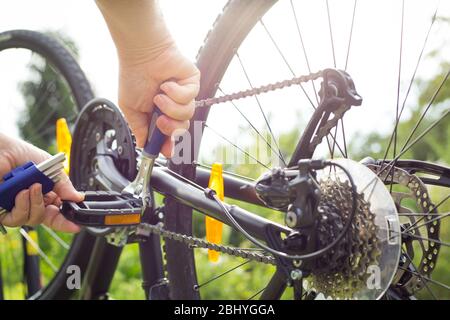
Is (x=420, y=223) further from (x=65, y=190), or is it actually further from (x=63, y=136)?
(x=63, y=136)

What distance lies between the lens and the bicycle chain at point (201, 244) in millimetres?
1374

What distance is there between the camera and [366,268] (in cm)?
123

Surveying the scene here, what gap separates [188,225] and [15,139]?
47 cm

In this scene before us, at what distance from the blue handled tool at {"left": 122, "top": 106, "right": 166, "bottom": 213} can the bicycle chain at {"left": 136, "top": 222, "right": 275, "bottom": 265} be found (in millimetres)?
81

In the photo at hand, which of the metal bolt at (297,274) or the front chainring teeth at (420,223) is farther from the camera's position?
the front chainring teeth at (420,223)

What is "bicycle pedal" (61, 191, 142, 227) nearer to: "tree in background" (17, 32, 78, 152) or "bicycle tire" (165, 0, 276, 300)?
"bicycle tire" (165, 0, 276, 300)

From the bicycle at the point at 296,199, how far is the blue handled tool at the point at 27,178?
0.89ft

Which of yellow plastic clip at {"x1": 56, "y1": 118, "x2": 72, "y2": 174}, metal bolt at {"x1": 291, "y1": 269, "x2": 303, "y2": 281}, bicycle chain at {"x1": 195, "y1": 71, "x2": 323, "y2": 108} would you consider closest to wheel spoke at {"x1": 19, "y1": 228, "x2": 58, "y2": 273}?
yellow plastic clip at {"x1": 56, "y1": 118, "x2": 72, "y2": 174}

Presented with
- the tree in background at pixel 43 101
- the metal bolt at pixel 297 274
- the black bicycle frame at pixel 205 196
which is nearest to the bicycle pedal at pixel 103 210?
the black bicycle frame at pixel 205 196

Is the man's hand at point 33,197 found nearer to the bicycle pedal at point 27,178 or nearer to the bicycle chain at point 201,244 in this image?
the bicycle pedal at point 27,178

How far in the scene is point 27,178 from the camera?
146cm

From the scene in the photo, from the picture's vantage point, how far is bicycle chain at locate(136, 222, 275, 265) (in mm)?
1374
